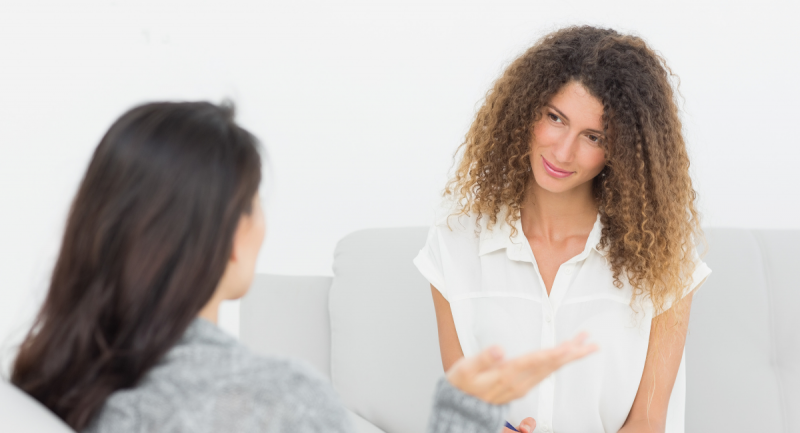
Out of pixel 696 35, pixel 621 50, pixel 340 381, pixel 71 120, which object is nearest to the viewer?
pixel 621 50

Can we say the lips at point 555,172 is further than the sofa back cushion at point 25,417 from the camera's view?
Yes

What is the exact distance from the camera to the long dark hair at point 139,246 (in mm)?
681

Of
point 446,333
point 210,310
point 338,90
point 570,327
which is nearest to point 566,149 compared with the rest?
point 570,327

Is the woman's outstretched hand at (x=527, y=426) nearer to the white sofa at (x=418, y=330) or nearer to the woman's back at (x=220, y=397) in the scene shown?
the white sofa at (x=418, y=330)

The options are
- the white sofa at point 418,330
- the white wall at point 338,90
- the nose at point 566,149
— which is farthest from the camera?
the white wall at point 338,90

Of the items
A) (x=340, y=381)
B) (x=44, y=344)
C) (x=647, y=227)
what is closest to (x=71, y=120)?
(x=340, y=381)

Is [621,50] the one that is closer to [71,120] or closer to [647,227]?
[647,227]

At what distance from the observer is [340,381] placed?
1774 mm

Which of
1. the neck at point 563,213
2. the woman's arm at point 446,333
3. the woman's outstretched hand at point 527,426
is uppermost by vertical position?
the neck at point 563,213

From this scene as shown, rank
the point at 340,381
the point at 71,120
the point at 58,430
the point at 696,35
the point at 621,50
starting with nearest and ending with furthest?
the point at 58,430 → the point at 621,50 → the point at 340,381 → the point at 696,35 → the point at 71,120

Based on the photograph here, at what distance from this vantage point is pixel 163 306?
2.24 ft

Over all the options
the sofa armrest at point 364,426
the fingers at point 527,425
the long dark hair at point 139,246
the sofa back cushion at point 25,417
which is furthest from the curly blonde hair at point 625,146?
the sofa back cushion at point 25,417

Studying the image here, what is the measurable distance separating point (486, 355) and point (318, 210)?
151 centimetres

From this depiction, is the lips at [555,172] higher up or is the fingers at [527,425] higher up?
the lips at [555,172]
